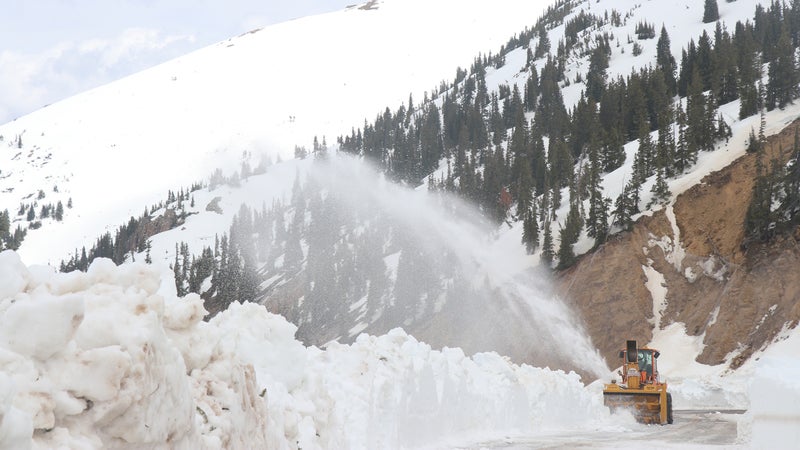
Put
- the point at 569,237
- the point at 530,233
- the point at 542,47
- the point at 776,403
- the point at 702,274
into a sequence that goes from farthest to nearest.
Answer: the point at 542,47, the point at 530,233, the point at 569,237, the point at 702,274, the point at 776,403

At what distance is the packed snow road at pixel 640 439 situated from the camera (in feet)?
54.7

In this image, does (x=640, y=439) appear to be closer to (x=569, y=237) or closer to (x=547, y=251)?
(x=569, y=237)

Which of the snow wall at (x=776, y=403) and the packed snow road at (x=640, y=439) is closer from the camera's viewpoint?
the snow wall at (x=776, y=403)

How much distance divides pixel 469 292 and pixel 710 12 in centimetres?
10695

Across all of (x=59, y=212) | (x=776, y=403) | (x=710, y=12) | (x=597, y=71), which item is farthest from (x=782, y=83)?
(x=59, y=212)

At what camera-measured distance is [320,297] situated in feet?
282

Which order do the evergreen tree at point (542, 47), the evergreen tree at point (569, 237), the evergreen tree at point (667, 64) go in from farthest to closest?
the evergreen tree at point (542, 47)
the evergreen tree at point (667, 64)
the evergreen tree at point (569, 237)

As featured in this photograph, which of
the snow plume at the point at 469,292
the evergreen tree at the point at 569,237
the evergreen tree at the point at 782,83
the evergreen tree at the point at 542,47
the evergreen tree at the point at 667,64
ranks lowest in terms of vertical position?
the snow plume at the point at 469,292

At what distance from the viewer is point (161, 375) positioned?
6.23 meters

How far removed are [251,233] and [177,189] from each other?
263 feet

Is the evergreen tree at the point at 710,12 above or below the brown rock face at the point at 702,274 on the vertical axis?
above

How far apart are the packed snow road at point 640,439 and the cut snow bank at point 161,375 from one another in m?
3.24

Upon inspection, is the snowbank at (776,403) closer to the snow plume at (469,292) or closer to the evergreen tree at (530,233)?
the snow plume at (469,292)

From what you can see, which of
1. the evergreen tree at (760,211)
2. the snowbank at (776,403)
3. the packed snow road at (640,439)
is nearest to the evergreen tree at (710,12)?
the evergreen tree at (760,211)
